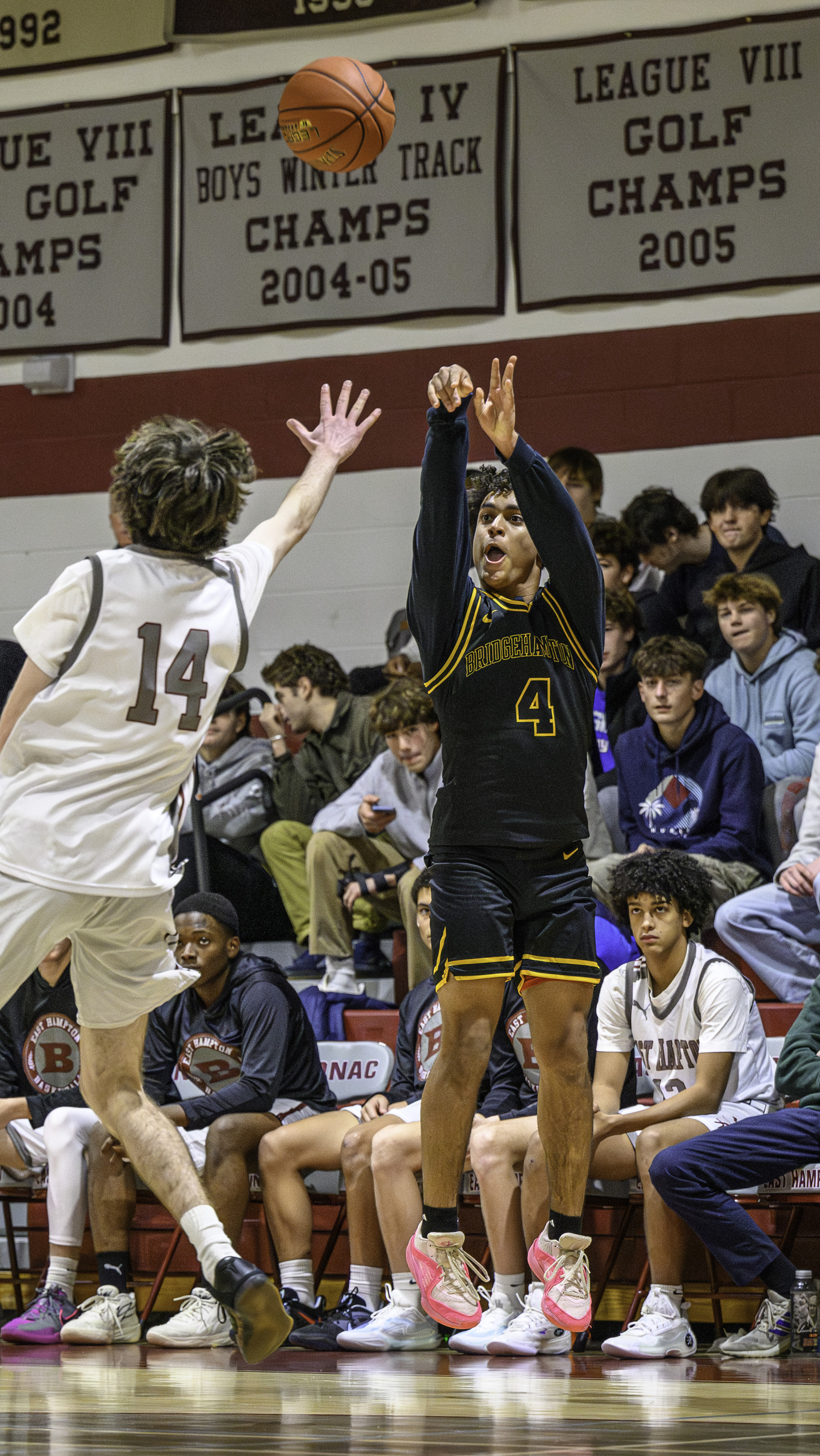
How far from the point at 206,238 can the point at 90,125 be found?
1051mm

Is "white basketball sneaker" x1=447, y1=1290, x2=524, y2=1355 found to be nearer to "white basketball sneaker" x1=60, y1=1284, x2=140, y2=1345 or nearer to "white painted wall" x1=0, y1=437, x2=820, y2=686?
"white basketball sneaker" x1=60, y1=1284, x2=140, y2=1345

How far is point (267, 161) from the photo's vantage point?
9.59m

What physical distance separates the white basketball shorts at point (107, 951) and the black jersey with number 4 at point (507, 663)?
71cm

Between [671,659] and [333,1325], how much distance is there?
2.91 meters

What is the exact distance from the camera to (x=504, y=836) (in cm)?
396

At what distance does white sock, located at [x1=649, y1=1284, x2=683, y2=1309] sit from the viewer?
5.39 meters

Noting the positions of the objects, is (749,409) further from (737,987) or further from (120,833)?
(120,833)

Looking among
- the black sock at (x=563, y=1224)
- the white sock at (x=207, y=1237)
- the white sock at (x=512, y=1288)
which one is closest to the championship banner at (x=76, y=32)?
the white sock at (x=512, y=1288)

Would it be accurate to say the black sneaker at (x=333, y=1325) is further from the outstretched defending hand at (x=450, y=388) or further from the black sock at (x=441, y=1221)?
the outstretched defending hand at (x=450, y=388)

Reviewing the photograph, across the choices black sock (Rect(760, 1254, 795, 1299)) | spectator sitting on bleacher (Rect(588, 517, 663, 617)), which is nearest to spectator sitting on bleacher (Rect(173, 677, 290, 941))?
spectator sitting on bleacher (Rect(588, 517, 663, 617))

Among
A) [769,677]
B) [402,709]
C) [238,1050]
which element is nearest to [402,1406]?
[238,1050]

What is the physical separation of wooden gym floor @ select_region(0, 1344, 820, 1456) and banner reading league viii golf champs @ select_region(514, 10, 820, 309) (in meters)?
5.77

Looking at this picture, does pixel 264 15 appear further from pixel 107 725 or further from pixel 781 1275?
pixel 781 1275

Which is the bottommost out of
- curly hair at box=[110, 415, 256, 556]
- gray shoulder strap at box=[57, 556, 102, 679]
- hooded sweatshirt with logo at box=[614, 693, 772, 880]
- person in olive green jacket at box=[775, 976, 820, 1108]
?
person in olive green jacket at box=[775, 976, 820, 1108]
